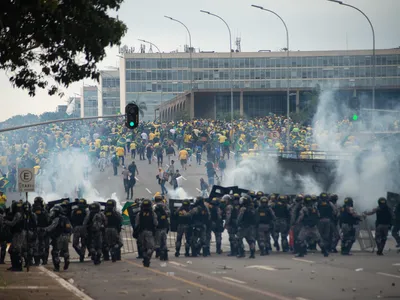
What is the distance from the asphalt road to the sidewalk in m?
0.39

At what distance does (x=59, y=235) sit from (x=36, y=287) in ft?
13.0

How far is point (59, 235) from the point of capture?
22469 millimetres

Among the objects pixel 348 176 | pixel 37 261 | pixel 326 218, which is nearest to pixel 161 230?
pixel 37 261

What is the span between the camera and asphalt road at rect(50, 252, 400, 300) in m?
17.1

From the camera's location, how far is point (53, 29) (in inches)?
753

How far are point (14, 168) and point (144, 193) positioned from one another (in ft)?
27.5

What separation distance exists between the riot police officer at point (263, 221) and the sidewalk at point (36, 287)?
20.3 ft

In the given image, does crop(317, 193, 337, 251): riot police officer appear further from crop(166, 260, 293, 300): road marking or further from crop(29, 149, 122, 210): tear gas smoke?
crop(29, 149, 122, 210): tear gas smoke

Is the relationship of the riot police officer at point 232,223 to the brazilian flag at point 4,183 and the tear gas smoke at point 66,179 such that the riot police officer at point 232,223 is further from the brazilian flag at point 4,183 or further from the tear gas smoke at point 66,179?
the brazilian flag at point 4,183

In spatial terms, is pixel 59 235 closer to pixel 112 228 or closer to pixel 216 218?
pixel 112 228

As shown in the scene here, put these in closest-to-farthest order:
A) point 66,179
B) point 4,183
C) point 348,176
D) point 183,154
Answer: point 348,176, point 4,183, point 66,179, point 183,154

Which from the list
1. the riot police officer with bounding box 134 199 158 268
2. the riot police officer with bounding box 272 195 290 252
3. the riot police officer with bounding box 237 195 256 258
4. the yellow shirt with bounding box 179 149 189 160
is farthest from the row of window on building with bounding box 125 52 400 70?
the riot police officer with bounding box 134 199 158 268

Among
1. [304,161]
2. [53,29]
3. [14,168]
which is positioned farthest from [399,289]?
[14,168]

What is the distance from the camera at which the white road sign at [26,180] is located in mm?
22875
